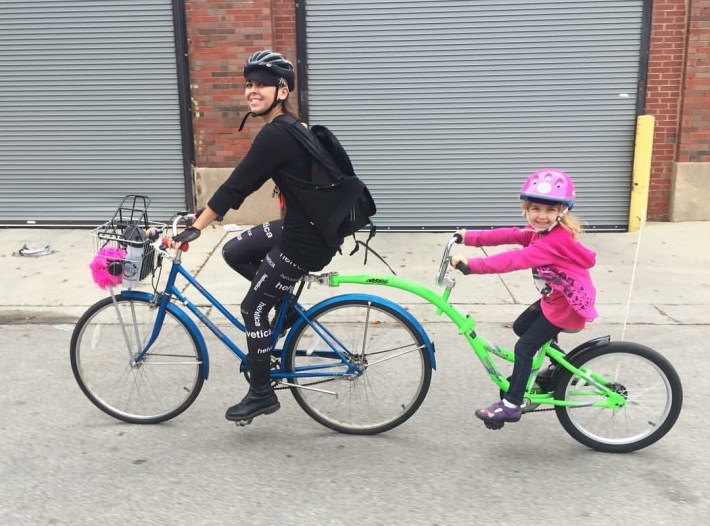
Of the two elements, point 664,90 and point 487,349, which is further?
point 664,90

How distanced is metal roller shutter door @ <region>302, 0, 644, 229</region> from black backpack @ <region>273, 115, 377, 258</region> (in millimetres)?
5476

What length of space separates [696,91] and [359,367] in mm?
6873

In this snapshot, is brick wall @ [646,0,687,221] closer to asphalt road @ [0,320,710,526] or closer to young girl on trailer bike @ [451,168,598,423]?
asphalt road @ [0,320,710,526]

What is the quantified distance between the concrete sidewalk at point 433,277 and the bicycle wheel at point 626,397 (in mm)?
1657

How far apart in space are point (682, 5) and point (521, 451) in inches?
273

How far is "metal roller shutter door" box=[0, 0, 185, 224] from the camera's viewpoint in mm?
8461

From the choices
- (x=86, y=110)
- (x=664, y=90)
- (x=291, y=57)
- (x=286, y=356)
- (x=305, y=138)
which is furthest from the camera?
(x=86, y=110)

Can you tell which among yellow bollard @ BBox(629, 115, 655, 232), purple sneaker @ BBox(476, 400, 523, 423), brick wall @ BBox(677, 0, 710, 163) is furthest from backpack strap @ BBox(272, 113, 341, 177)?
brick wall @ BBox(677, 0, 710, 163)

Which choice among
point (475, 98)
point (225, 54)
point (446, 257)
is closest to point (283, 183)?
point (446, 257)

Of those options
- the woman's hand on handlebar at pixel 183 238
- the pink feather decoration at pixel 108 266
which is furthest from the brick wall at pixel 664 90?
the pink feather decoration at pixel 108 266

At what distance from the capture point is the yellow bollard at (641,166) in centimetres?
822

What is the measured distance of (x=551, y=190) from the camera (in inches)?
121

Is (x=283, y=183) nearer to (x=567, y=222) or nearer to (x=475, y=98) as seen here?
(x=567, y=222)

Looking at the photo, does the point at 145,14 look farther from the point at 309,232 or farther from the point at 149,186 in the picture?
the point at 309,232
